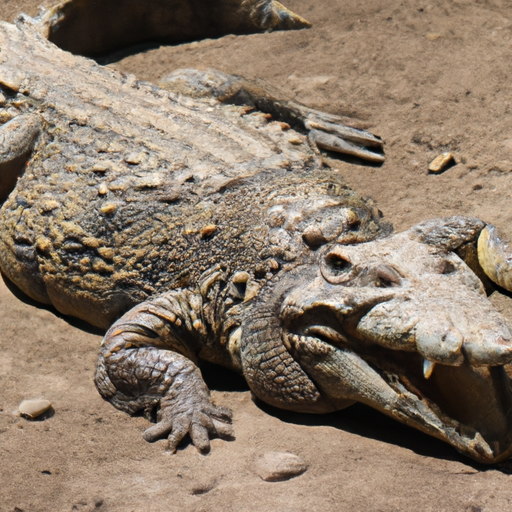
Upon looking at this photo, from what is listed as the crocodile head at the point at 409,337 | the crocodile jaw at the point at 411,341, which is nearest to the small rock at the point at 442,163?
the crocodile head at the point at 409,337

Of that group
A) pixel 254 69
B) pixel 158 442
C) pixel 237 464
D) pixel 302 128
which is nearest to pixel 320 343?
pixel 237 464

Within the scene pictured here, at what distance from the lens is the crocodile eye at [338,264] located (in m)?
3.43

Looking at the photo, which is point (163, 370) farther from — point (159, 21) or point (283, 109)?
point (159, 21)

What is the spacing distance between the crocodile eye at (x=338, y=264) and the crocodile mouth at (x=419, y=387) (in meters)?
0.23

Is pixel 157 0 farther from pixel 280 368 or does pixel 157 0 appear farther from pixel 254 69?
pixel 280 368

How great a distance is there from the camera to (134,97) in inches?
198

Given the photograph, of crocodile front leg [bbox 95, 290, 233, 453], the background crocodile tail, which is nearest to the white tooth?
crocodile front leg [bbox 95, 290, 233, 453]

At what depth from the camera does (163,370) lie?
12.7ft

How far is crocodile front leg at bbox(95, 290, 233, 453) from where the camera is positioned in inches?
143

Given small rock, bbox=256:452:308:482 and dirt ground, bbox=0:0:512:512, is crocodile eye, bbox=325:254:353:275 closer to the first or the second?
dirt ground, bbox=0:0:512:512

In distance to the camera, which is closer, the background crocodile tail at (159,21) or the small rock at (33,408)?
the small rock at (33,408)

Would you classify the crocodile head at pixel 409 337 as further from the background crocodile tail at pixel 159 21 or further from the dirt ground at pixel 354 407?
the background crocodile tail at pixel 159 21

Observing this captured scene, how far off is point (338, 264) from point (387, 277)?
30cm

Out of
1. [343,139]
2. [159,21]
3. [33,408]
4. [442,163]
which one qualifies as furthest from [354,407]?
[159,21]
